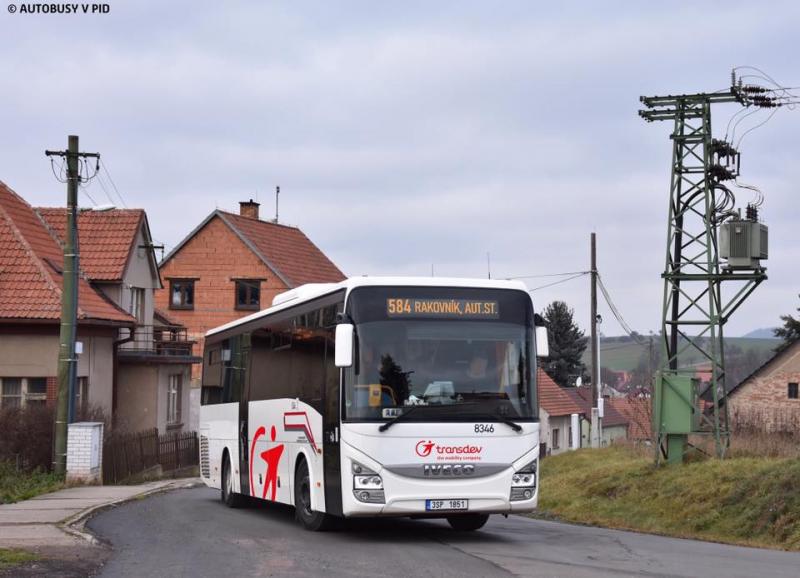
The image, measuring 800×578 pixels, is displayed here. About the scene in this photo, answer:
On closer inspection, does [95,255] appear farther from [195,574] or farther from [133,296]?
[195,574]

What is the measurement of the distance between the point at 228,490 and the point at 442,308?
8097 mm

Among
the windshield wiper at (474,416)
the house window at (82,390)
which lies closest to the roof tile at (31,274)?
the house window at (82,390)

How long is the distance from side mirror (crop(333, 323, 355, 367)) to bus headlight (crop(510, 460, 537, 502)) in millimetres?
2410

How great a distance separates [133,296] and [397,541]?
3171 cm

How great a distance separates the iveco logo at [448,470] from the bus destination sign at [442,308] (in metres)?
1.76

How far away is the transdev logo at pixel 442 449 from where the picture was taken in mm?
14312

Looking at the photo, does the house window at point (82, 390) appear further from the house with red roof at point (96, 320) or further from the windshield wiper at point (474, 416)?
the windshield wiper at point (474, 416)

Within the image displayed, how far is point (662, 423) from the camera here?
23734 millimetres

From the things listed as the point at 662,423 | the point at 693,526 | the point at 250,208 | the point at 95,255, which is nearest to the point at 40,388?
the point at 95,255

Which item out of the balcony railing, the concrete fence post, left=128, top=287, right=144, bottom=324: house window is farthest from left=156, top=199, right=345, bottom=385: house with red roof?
the concrete fence post

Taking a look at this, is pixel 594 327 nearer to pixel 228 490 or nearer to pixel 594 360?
pixel 594 360

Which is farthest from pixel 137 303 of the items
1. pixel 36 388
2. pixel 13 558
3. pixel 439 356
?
pixel 13 558

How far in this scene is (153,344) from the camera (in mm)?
46031

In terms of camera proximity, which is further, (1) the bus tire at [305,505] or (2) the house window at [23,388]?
(2) the house window at [23,388]
